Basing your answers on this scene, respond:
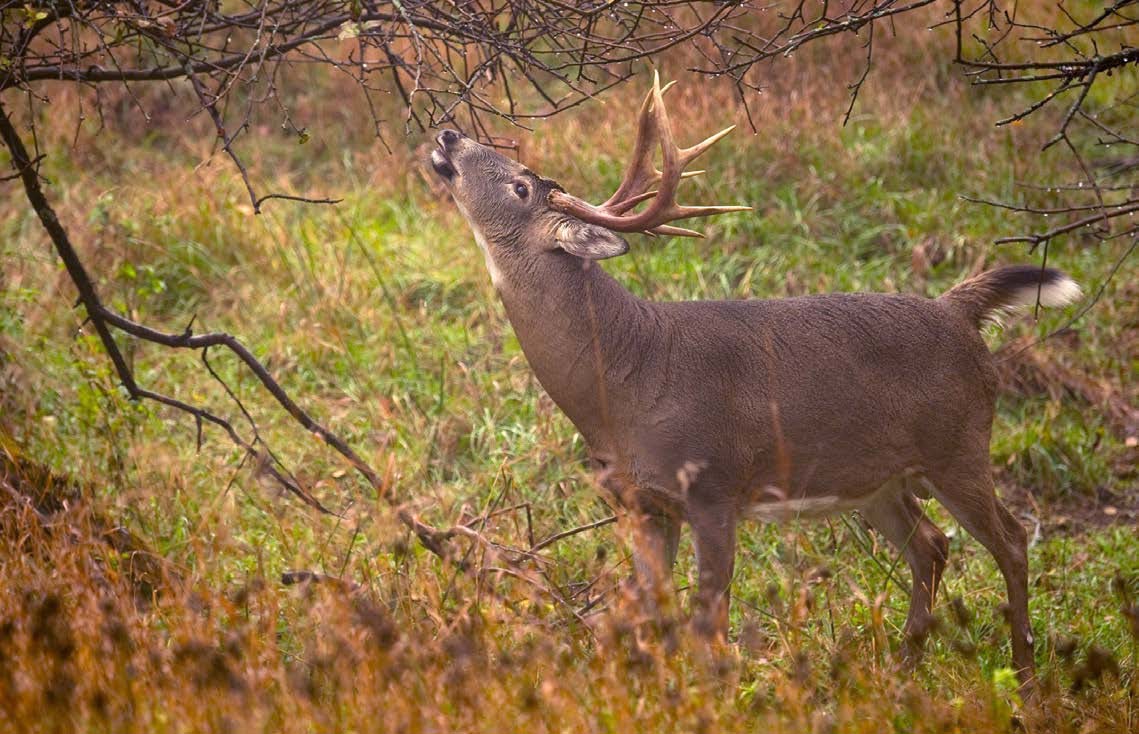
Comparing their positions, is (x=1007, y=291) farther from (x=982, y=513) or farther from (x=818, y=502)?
(x=818, y=502)

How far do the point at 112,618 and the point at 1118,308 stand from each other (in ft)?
19.3

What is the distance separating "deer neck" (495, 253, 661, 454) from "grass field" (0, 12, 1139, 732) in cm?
46

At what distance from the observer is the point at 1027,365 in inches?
281

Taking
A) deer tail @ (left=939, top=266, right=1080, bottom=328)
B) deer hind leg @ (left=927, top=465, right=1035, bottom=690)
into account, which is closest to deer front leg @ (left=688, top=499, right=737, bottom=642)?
deer hind leg @ (left=927, top=465, right=1035, bottom=690)

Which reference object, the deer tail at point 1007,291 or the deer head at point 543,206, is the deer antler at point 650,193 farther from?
the deer tail at point 1007,291

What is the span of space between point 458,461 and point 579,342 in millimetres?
1827

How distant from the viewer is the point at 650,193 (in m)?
4.76

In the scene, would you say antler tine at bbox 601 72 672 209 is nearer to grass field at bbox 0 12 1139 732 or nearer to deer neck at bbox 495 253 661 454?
deer neck at bbox 495 253 661 454

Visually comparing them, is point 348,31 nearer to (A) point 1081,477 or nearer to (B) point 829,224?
(A) point 1081,477

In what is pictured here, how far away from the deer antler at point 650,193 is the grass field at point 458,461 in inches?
40.9

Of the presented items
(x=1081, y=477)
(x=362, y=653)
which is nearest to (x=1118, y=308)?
(x=1081, y=477)

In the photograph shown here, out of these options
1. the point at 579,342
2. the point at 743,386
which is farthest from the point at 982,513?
the point at 579,342

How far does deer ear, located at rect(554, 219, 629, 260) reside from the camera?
465cm

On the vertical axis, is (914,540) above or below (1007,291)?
below
